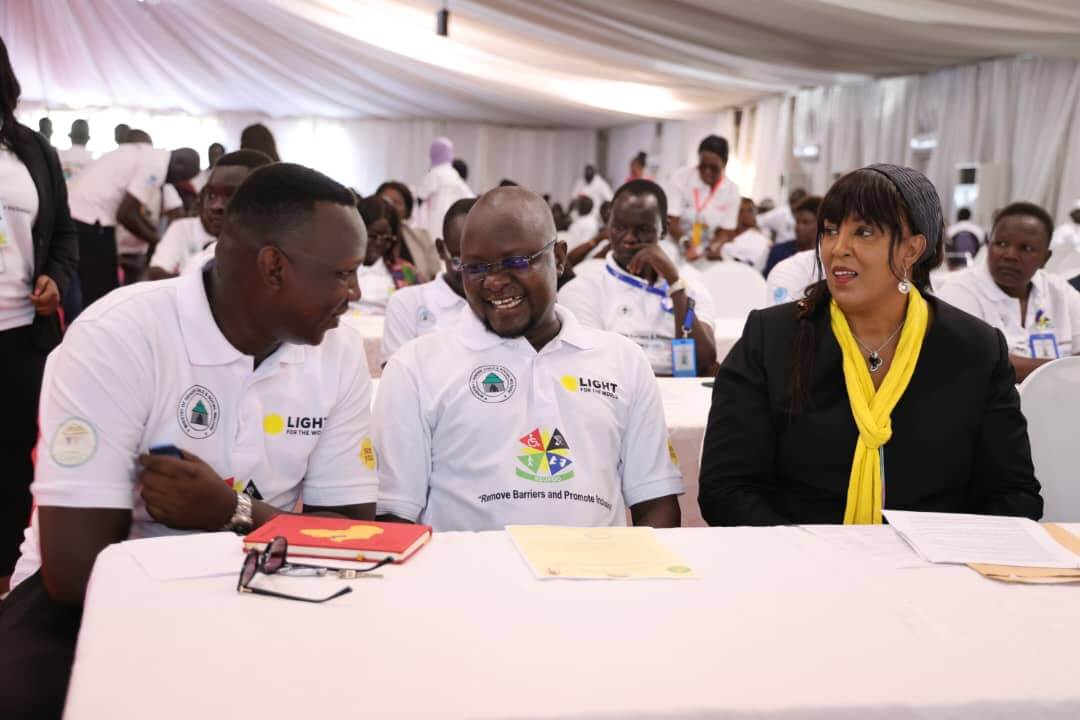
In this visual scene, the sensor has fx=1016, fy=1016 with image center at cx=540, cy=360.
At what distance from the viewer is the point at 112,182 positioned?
5.80 m

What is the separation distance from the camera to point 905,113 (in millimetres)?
11297

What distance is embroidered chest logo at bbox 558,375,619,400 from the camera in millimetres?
2131

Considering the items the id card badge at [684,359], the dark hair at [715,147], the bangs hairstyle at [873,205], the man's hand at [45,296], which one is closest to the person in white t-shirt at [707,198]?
the dark hair at [715,147]

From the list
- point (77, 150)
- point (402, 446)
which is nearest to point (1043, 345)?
point (402, 446)

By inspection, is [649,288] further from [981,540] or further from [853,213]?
[981,540]

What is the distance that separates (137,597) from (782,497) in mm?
1318

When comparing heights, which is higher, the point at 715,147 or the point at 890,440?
the point at 715,147

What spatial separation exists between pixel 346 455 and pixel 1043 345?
302 centimetres

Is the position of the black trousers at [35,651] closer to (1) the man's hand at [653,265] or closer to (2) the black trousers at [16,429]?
(2) the black trousers at [16,429]

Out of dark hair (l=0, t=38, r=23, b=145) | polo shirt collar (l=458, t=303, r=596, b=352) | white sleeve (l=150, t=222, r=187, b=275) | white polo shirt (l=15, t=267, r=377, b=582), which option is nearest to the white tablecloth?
white polo shirt (l=15, t=267, r=377, b=582)

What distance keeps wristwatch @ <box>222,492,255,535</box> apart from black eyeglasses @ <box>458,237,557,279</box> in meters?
0.75

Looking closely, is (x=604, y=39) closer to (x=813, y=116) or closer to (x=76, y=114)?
(x=813, y=116)

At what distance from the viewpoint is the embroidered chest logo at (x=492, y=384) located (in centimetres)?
210

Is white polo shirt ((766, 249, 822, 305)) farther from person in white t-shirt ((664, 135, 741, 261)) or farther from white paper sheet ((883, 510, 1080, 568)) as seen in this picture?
person in white t-shirt ((664, 135, 741, 261))
